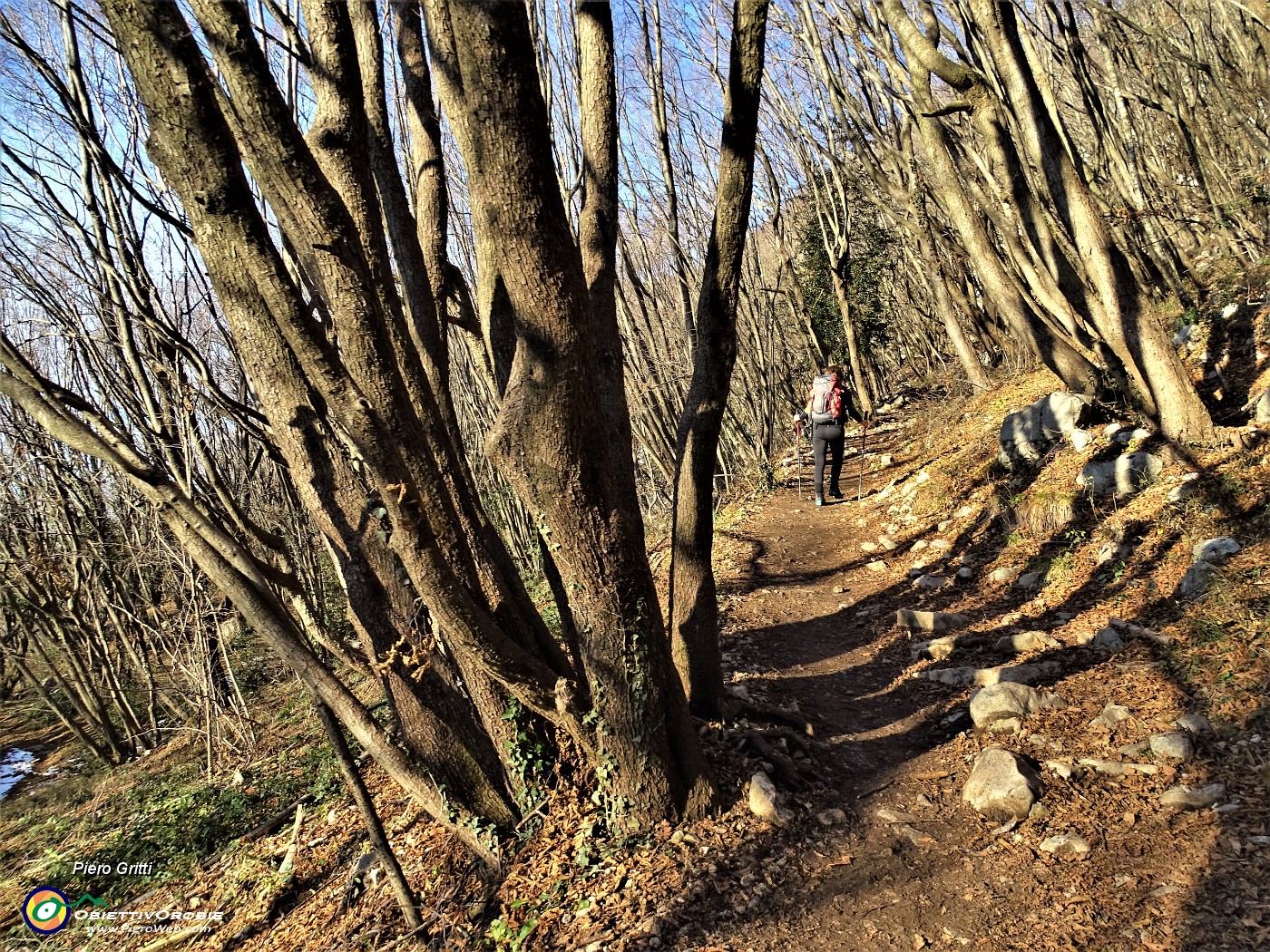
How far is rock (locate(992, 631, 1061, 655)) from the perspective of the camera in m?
4.86

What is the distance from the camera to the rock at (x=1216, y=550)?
4.44 metres

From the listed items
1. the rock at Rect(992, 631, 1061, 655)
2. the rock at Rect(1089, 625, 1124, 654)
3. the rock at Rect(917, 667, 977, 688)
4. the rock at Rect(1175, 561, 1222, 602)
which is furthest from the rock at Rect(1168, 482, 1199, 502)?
the rock at Rect(917, 667, 977, 688)

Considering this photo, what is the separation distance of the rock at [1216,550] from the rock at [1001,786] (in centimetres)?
210

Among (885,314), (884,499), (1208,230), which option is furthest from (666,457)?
(885,314)

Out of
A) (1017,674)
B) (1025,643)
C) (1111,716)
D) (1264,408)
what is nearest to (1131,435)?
(1264,408)

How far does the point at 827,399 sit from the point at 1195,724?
22.2ft

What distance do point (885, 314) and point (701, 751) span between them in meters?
18.4

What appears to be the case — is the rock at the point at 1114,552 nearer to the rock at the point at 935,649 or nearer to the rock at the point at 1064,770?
the rock at the point at 935,649

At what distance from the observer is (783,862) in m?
3.19

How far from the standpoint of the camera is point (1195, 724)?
3.41 metres

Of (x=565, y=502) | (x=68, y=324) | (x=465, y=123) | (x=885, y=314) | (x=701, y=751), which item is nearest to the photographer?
(x=465, y=123)

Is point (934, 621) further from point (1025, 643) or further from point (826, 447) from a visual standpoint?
point (826, 447)

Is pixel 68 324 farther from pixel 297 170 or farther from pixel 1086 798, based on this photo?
pixel 1086 798

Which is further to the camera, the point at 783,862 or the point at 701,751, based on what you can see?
the point at 701,751
